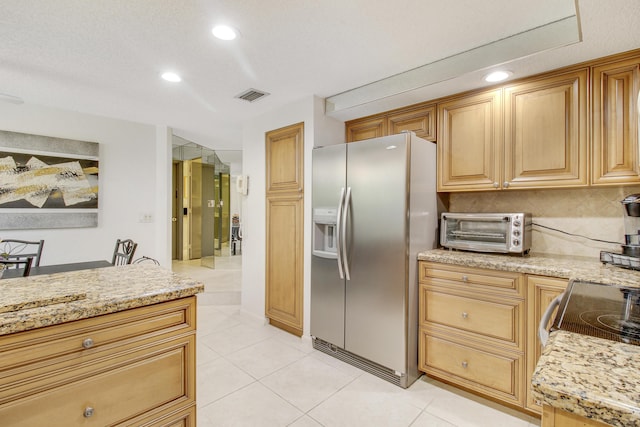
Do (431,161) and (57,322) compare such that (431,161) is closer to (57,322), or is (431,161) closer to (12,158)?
(57,322)

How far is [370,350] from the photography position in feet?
7.89

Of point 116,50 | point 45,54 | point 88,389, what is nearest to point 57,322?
point 88,389

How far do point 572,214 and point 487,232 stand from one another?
620 millimetres

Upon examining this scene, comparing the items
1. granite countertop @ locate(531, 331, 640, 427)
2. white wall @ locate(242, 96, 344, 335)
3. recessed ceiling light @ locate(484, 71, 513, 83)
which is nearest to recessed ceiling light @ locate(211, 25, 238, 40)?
white wall @ locate(242, 96, 344, 335)

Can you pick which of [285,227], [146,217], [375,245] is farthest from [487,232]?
[146,217]

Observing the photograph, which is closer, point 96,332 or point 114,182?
point 96,332

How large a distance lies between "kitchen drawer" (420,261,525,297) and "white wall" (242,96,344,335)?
1.14 meters

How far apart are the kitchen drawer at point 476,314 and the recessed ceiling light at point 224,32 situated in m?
2.14

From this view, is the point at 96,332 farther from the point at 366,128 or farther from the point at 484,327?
the point at 366,128

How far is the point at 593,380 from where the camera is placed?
57 cm

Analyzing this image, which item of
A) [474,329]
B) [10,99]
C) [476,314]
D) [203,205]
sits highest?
[10,99]

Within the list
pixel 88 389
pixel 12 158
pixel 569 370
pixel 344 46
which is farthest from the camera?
pixel 12 158

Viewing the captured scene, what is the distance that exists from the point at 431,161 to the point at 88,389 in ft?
8.01

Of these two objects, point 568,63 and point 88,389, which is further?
point 568,63
